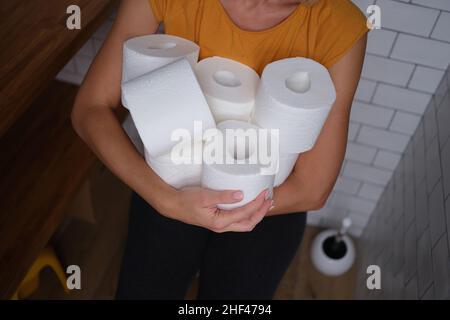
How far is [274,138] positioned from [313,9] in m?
0.28

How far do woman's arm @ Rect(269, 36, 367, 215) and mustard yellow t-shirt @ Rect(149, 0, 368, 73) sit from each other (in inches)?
1.1

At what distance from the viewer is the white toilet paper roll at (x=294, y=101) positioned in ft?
Answer: 2.00

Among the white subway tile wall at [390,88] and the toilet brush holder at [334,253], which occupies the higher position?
the white subway tile wall at [390,88]

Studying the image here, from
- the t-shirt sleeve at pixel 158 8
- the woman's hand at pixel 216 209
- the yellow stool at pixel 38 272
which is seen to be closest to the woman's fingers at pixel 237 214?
the woman's hand at pixel 216 209

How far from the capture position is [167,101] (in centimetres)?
60

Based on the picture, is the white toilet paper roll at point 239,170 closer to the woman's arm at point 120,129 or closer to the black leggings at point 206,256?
the woman's arm at point 120,129

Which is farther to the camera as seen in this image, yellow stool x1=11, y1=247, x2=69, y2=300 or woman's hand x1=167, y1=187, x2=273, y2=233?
yellow stool x1=11, y1=247, x2=69, y2=300

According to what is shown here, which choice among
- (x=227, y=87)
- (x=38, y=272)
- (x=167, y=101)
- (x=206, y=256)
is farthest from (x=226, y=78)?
(x=38, y=272)

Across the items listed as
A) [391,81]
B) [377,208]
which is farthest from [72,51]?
[377,208]

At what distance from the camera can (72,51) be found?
2.88 feet

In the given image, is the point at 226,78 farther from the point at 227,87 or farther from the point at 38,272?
the point at 38,272

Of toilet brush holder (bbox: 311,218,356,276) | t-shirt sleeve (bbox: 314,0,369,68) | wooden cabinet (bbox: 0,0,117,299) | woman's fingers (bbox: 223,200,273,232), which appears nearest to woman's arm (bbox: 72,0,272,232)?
woman's fingers (bbox: 223,200,273,232)

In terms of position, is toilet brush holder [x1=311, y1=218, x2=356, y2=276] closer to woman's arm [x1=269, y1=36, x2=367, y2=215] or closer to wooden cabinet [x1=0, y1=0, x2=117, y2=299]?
woman's arm [x1=269, y1=36, x2=367, y2=215]

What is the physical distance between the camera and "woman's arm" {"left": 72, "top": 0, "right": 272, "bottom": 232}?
2.31 ft
